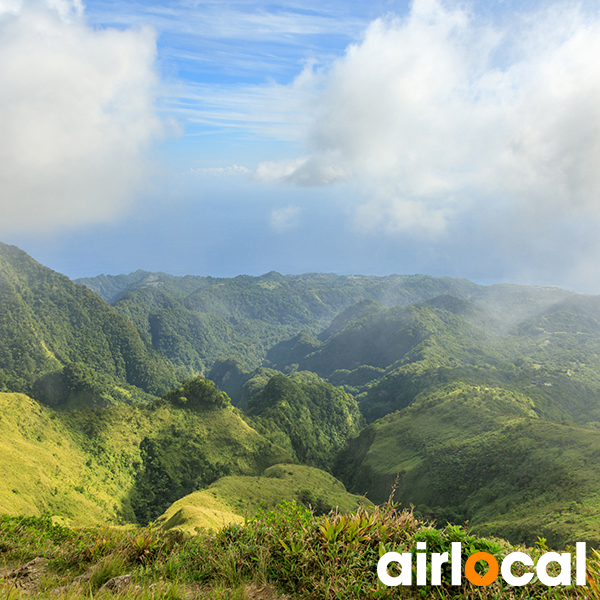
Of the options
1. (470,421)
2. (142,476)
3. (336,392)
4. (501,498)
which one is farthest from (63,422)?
(336,392)

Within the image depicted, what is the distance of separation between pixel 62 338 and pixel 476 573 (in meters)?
195

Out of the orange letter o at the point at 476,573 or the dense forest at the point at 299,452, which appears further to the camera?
the dense forest at the point at 299,452

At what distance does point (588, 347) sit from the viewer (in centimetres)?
18512

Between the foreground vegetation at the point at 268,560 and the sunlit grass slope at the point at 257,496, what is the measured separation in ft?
60.4

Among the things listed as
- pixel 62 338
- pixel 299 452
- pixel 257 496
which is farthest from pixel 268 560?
pixel 62 338

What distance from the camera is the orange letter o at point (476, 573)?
592cm

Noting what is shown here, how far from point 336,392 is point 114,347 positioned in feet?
394

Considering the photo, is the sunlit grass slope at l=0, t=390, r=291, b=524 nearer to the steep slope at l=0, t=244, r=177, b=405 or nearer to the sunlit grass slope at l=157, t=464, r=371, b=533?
the sunlit grass slope at l=157, t=464, r=371, b=533

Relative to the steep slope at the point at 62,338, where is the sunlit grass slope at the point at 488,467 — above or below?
below

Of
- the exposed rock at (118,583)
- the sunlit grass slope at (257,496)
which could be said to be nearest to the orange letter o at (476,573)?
the exposed rock at (118,583)

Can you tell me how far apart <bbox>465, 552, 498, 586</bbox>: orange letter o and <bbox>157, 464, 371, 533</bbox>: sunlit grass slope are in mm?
23575

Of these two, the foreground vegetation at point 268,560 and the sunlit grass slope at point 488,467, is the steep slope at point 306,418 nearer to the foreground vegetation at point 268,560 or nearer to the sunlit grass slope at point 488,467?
the sunlit grass slope at point 488,467

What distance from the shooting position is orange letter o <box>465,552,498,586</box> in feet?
19.4

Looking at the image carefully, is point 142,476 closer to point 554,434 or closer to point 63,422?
point 63,422
